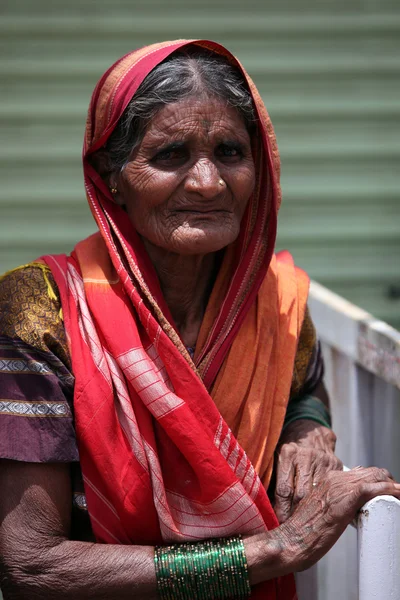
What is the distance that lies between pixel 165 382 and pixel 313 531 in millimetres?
544

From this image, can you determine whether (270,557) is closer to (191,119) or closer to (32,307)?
(32,307)

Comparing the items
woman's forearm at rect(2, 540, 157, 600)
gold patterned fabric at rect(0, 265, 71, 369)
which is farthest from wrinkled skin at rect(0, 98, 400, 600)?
gold patterned fabric at rect(0, 265, 71, 369)

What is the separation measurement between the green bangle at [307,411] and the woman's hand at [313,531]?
1.41 feet

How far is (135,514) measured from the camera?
7.20 feet

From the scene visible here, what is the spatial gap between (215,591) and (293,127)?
3558 millimetres

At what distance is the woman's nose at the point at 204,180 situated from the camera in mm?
2281

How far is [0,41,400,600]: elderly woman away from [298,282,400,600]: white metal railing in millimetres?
466

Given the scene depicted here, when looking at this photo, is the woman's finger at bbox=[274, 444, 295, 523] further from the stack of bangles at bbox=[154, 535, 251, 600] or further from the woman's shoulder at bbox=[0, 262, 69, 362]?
the woman's shoulder at bbox=[0, 262, 69, 362]

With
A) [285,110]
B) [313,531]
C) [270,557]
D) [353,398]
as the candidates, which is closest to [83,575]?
[270,557]

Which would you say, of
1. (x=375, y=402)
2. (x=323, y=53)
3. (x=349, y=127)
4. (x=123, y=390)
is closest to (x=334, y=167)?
(x=349, y=127)

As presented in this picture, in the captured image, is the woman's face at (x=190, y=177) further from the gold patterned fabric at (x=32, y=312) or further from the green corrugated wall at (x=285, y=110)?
the green corrugated wall at (x=285, y=110)

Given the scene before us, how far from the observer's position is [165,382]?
2.27 meters

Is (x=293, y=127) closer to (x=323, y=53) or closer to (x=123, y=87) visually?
(x=323, y=53)

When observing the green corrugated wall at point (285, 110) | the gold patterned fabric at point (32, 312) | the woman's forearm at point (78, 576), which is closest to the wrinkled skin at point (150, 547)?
the woman's forearm at point (78, 576)
